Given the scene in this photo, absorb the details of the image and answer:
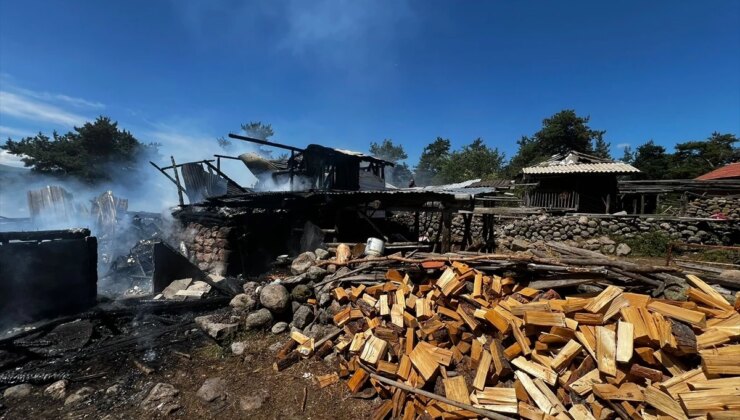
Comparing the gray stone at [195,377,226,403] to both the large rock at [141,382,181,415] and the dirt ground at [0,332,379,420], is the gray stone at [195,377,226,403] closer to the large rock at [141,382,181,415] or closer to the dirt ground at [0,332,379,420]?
the dirt ground at [0,332,379,420]

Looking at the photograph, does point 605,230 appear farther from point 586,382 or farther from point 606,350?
point 586,382

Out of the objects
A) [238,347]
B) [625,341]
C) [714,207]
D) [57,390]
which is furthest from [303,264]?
[714,207]

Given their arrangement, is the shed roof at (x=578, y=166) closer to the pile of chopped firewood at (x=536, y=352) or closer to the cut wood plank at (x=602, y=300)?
the pile of chopped firewood at (x=536, y=352)

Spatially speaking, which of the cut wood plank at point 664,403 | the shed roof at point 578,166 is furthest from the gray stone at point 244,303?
the shed roof at point 578,166

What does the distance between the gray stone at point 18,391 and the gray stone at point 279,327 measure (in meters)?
3.52

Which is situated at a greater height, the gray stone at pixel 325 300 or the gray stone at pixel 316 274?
the gray stone at pixel 316 274

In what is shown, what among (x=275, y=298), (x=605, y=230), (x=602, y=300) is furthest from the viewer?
(x=605, y=230)

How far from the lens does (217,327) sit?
5922 mm

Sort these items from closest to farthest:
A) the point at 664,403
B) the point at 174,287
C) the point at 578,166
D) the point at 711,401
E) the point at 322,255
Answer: the point at 711,401, the point at 664,403, the point at 322,255, the point at 174,287, the point at 578,166

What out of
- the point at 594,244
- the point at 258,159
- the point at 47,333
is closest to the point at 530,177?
the point at 594,244

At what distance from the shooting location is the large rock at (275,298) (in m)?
6.36

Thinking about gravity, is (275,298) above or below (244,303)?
above

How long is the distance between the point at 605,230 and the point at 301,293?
17060 mm

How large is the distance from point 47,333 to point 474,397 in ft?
26.7
